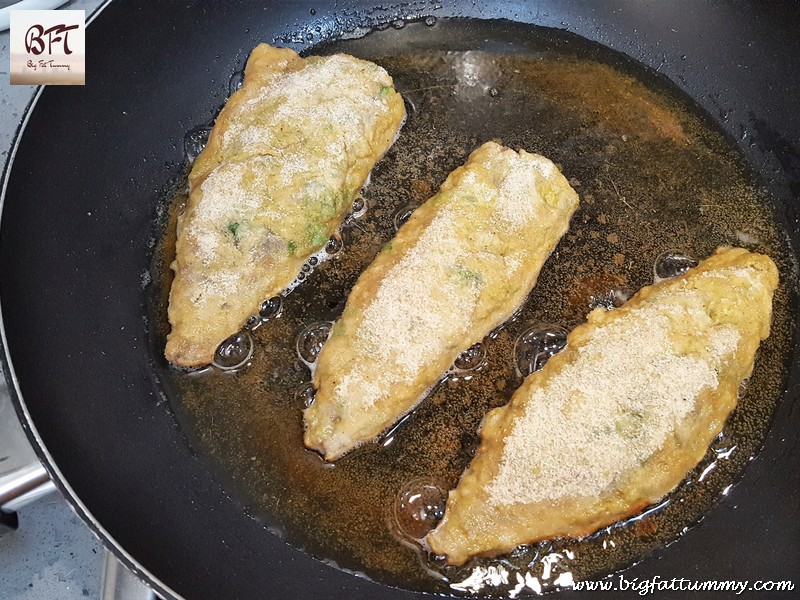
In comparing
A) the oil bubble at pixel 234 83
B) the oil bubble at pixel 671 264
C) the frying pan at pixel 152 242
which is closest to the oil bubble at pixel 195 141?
the frying pan at pixel 152 242

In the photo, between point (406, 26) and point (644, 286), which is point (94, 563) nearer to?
point (644, 286)

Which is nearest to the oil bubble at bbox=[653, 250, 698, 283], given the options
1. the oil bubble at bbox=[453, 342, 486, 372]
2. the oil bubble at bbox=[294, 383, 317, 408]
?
the oil bubble at bbox=[453, 342, 486, 372]

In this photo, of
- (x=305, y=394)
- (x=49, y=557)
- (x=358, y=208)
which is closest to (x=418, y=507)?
(x=305, y=394)

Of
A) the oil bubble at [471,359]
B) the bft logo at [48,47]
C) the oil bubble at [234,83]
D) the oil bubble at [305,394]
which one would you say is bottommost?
the oil bubble at [305,394]

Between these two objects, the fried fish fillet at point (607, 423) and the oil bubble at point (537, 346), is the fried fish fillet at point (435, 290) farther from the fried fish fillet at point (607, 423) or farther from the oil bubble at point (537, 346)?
the fried fish fillet at point (607, 423)

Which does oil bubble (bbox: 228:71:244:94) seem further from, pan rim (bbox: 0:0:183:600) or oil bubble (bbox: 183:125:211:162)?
pan rim (bbox: 0:0:183:600)
